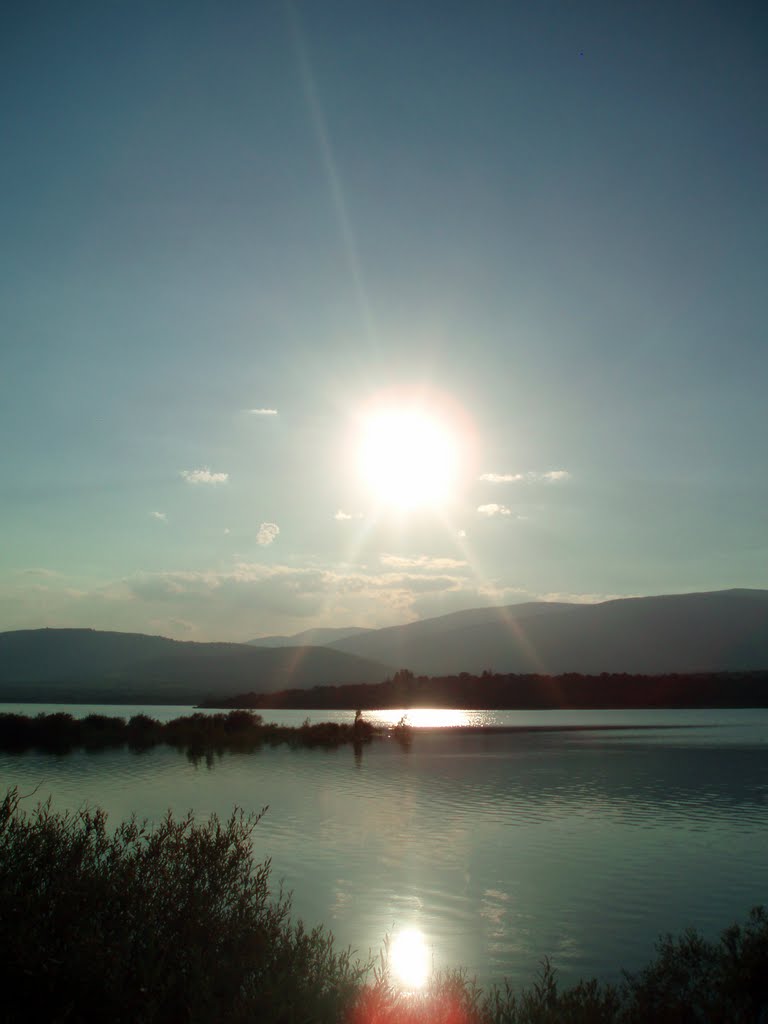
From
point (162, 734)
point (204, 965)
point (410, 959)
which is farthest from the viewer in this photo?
point (162, 734)

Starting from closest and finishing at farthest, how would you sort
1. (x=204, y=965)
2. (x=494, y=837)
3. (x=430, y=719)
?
1. (x=204, y=965)
2. (x=494, y=837)
3. (x=430, y=719)

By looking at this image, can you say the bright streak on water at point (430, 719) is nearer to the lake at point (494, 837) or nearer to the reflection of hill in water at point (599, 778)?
the reflection of hill in water at point (599, 778)

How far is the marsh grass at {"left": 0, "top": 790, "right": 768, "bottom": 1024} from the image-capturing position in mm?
8148

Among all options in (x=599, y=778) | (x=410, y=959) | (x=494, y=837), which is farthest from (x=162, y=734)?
(x=410, y=959)

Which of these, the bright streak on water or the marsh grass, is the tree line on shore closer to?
the bright streak on water

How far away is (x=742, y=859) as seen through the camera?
20656 mm

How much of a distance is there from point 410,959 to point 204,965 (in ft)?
18.0

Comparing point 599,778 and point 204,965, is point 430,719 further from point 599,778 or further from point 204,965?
point 204,965

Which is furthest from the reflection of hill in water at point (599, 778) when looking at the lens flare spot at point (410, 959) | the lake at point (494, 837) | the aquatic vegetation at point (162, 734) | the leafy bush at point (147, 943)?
the leafy bush at point (147, 943)

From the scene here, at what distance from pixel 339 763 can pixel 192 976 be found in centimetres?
4259

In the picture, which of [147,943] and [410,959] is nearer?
[147,943]

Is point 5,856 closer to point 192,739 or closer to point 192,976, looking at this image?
point 192,976

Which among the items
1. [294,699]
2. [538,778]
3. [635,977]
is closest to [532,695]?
[294,699]

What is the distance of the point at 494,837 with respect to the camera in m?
24.3
